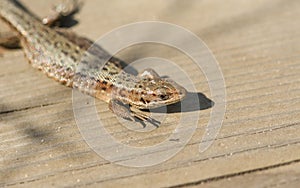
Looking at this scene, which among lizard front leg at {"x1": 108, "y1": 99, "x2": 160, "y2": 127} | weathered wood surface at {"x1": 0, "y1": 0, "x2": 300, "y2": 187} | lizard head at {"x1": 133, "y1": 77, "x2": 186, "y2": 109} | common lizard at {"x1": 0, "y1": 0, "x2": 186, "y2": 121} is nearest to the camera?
weathered wood surface at {"x1": 0, "y1": 0, "x2": 300, "y2": 187}

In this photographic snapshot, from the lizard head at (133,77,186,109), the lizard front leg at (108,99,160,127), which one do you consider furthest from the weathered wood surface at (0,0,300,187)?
the lizard head at (133,77,186,109)

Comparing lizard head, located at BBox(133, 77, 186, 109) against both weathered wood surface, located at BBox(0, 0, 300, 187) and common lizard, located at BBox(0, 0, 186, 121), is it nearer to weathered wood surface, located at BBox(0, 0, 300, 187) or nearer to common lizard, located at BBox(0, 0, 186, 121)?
common lizard, located at BBox(0, 0, 186, 121)

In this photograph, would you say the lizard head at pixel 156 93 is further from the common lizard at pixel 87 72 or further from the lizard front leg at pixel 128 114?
the lizard front leg at pixel 128 114

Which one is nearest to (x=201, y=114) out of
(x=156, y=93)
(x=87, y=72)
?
(x=156, y=93)

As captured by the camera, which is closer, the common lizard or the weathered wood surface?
the weathered wood surface

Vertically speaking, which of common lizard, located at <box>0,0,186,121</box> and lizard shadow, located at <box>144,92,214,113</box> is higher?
lizard shadow, located at <box>144,92,214,113</box>

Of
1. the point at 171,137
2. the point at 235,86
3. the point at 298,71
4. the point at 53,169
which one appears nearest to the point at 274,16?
the point at 298,71

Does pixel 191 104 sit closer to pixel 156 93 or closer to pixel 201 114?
pixel 201 114
